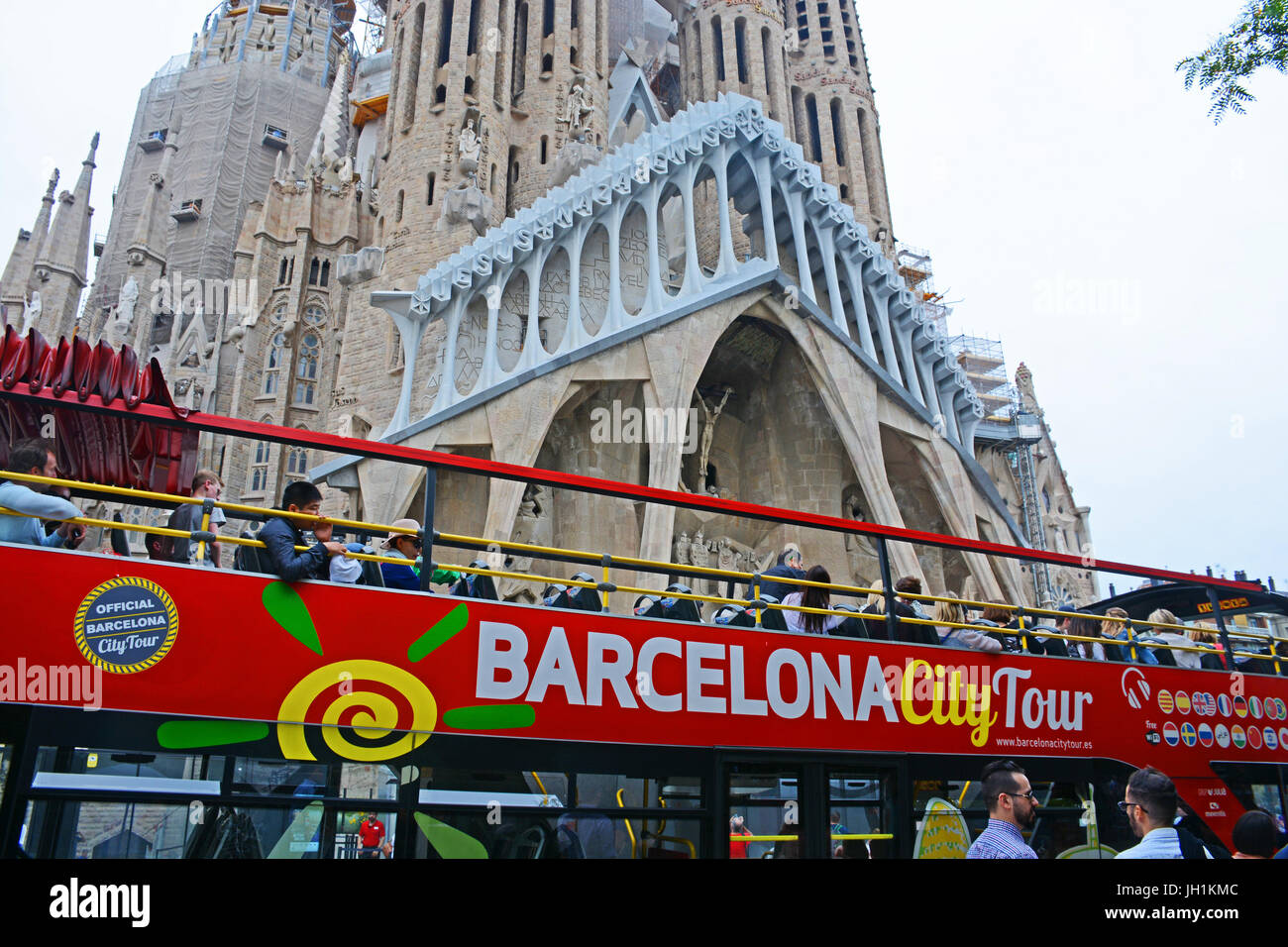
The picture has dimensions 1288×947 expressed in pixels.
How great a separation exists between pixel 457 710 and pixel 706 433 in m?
17.9

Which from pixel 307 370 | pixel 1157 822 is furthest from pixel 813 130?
pixel 1157 822

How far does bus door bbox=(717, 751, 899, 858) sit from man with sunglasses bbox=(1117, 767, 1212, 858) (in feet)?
5.81

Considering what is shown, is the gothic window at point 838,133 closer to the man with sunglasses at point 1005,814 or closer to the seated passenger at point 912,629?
the seated passenger at point 912,629

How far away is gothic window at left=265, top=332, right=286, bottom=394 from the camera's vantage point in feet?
116

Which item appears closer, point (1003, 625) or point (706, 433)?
point (1003, 625)

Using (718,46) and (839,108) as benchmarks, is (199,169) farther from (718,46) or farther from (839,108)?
(839,108)

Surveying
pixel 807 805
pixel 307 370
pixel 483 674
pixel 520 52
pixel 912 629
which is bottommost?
pixel 807 805

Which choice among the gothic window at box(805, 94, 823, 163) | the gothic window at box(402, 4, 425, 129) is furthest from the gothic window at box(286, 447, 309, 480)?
the gothic window at box(805, 94, 823, 163)

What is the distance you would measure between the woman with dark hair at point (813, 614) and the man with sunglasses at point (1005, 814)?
1817 mm

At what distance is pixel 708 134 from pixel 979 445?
1484 cm

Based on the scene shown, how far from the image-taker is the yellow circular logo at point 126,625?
157 inches

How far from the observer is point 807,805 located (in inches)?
208
